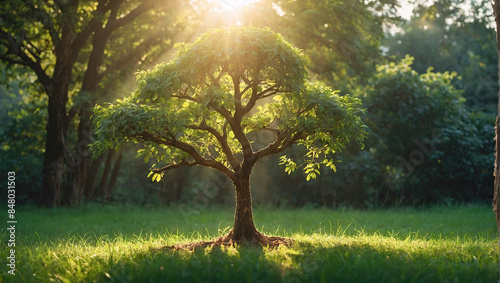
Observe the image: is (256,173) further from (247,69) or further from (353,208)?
(247,69)

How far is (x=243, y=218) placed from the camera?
22.9 ft

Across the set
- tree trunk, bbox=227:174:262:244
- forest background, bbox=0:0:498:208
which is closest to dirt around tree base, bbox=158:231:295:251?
tree trunk, bbox=227:174:262:244

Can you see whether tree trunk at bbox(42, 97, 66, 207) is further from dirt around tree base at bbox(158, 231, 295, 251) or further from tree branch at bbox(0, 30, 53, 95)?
dirt around tree base at bbox(158, 231, 295, 251)

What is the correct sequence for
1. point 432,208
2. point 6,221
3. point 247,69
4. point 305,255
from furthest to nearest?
point 432,208, point 6,221, point 247,69, point 305,255

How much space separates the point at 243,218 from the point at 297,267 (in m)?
2.08

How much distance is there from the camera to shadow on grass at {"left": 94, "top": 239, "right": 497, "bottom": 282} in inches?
186

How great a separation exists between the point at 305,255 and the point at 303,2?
9.50 metres

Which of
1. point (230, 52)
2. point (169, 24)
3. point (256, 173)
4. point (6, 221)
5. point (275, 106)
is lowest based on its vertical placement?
point (6, 221)

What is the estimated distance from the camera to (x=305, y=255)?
5.77 meters

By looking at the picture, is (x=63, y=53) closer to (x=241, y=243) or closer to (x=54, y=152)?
(x=54, y=152)

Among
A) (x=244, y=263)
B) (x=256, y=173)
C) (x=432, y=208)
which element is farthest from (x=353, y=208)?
(x=244, y=263)

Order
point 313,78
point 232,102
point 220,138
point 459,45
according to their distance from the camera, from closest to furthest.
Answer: point 232,102, point 220,138, point 313,78, point 459,45

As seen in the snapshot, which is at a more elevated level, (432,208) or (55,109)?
(55,109)

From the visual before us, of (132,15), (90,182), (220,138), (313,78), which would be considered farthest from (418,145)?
(90,182)
